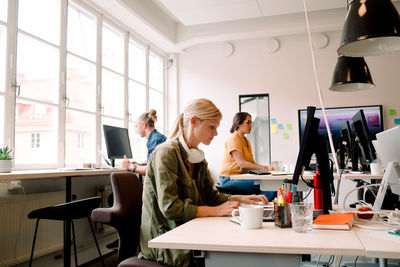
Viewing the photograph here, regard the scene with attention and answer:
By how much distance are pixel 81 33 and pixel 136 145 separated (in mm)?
1752

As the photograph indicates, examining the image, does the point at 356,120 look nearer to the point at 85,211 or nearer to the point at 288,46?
the point at 85,211

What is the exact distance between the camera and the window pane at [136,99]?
4938 millimetres

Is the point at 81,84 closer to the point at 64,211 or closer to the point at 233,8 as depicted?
the point at 64,211

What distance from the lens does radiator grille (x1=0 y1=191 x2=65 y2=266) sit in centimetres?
260

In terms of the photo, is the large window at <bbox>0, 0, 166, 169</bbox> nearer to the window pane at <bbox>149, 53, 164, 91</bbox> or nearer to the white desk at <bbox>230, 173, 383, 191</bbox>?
the window pane at <bbox>149, 53, 164, 91</bbox>

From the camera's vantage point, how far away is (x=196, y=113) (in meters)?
1.68

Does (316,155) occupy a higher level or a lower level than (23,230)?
higher

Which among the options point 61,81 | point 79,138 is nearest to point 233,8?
point 61,81

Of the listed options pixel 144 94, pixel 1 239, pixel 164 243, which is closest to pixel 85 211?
pixel 1 239

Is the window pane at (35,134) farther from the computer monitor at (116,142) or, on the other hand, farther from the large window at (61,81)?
the computer monitor at (116,142)

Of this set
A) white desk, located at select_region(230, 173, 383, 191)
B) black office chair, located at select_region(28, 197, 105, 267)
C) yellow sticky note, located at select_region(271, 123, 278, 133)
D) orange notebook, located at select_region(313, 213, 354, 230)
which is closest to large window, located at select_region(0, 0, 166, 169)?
black office chair, located at select_region(28, 197, 105, 267)

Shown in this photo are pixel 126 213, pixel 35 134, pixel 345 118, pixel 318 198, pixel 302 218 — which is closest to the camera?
pixel 302 218

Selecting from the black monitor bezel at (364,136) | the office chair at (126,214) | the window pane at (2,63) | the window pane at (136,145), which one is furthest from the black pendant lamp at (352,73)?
the window pane at (136,145)

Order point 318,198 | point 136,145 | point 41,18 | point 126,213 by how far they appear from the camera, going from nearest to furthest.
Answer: point 318,198 → point 126,213 → point 41,18 → point 136,145
